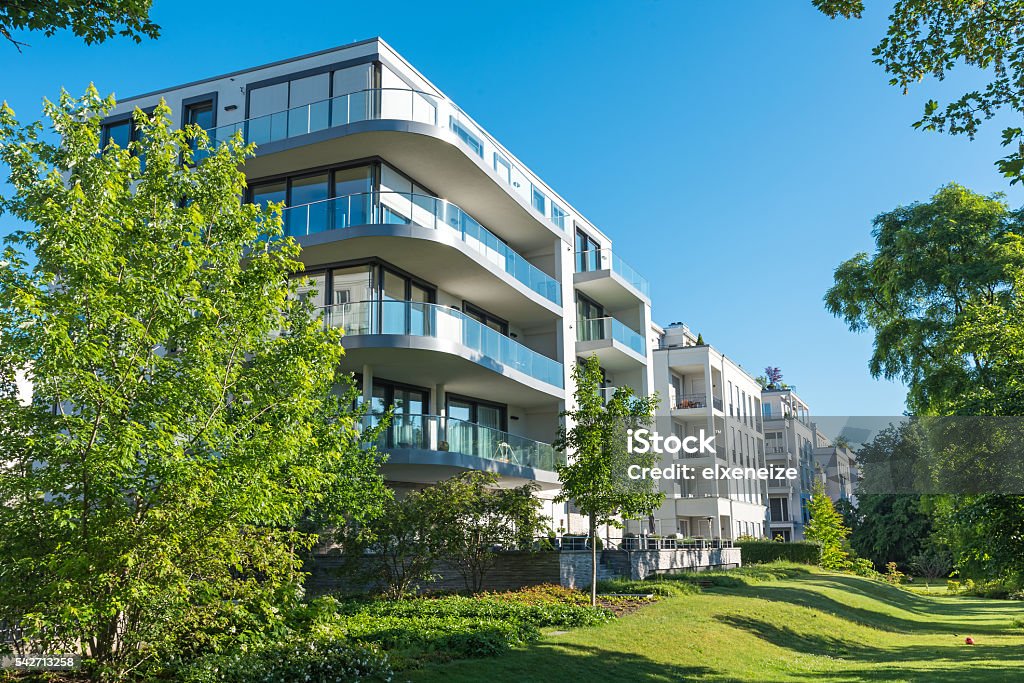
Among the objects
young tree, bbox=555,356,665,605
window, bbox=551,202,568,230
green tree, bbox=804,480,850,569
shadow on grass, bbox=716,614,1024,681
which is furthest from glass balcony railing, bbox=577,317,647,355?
green tree, bbox=804,480,850,569

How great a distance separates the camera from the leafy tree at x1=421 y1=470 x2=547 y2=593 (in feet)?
65.8

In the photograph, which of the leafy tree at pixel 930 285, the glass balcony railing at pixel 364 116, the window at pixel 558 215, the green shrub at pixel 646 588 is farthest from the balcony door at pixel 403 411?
the leafy tree at pixel 930 285

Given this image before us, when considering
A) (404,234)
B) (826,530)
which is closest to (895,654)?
(404,234)

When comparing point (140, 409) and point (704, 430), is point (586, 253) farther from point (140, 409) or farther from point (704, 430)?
point (140, 409)

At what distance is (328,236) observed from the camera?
24.6m

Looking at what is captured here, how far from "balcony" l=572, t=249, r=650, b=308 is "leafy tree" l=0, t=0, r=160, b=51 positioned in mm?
27215

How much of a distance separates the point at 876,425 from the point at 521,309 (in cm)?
1687

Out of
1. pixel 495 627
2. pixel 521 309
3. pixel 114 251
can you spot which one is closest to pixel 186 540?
pixel 114 251

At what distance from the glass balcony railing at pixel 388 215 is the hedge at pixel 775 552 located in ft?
80.9

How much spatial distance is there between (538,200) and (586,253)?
5084 mm

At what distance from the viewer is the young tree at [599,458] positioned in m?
21.3

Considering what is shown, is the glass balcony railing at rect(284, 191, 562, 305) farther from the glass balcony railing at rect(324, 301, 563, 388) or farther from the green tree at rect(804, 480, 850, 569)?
the green tree at rect(804, 480, 850, 569)

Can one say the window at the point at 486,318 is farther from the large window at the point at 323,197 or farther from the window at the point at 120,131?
the window at the point at 120,131

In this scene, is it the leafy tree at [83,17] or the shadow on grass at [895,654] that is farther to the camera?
the shadow on grass at [895,654]
